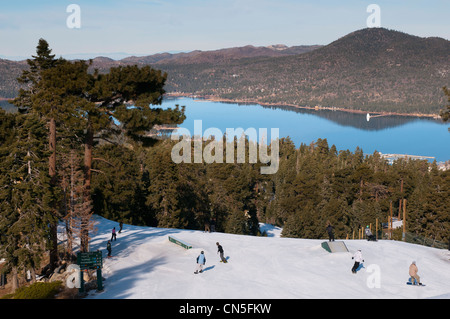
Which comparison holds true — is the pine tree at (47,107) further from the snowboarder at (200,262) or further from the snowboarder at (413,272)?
the snowboarder at (413,272)

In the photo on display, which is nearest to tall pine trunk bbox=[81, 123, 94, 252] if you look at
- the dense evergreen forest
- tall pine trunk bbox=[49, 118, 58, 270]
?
the dense evergreen forest

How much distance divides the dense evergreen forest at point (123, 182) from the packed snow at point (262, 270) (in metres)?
3.59

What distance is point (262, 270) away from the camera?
22797mm

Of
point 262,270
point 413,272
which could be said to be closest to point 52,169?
point 262,270

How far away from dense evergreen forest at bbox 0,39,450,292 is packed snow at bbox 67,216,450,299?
3.59m

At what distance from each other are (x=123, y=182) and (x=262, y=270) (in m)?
27.4

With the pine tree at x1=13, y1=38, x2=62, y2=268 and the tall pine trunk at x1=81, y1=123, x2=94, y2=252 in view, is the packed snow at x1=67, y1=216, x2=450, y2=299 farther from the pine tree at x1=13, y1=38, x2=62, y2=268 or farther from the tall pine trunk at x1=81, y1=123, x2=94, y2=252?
the pine tree at x1=13, y1=38, x2=62, y2=268

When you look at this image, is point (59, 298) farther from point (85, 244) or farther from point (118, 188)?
point (118, 188)

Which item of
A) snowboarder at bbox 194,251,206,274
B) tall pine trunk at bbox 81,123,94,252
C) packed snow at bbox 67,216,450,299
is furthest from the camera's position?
tall pine trunk at bbox 81,123,94,252

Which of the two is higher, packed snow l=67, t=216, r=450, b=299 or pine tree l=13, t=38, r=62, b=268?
pine tree l=13, t=38, r=62, b=268

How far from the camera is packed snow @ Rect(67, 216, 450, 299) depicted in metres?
19.4

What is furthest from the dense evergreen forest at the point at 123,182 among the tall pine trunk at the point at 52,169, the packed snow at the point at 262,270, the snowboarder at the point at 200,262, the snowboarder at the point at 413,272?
the snowboarder at the point at 413,272

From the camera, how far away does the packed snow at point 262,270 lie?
19.4 m
